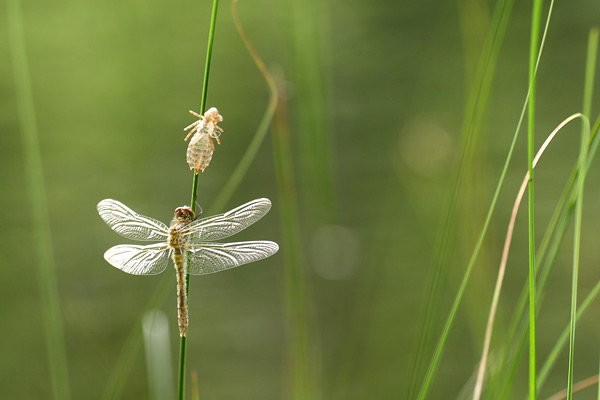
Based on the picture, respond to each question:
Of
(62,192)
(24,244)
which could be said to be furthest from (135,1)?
(24,244)

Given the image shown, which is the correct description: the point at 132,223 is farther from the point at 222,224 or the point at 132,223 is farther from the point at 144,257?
the point at 222,224

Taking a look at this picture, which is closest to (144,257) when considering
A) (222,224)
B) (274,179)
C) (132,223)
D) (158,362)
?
(132,223)

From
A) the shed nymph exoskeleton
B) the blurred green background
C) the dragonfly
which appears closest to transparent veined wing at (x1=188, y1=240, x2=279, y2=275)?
the dragonfly

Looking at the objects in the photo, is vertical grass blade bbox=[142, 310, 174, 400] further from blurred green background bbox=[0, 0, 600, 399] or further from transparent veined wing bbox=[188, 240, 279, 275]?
blurred green background bbox=[0, 0, 600, 399]

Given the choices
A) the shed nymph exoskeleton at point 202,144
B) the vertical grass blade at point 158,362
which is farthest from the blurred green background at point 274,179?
the shed nymph exoskeleton at point 202,144

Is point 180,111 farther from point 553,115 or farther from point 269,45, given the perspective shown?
point 553,115

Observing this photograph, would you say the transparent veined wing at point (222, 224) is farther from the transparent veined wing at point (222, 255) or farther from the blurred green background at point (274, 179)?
the blurred green background at point (274, 179)
